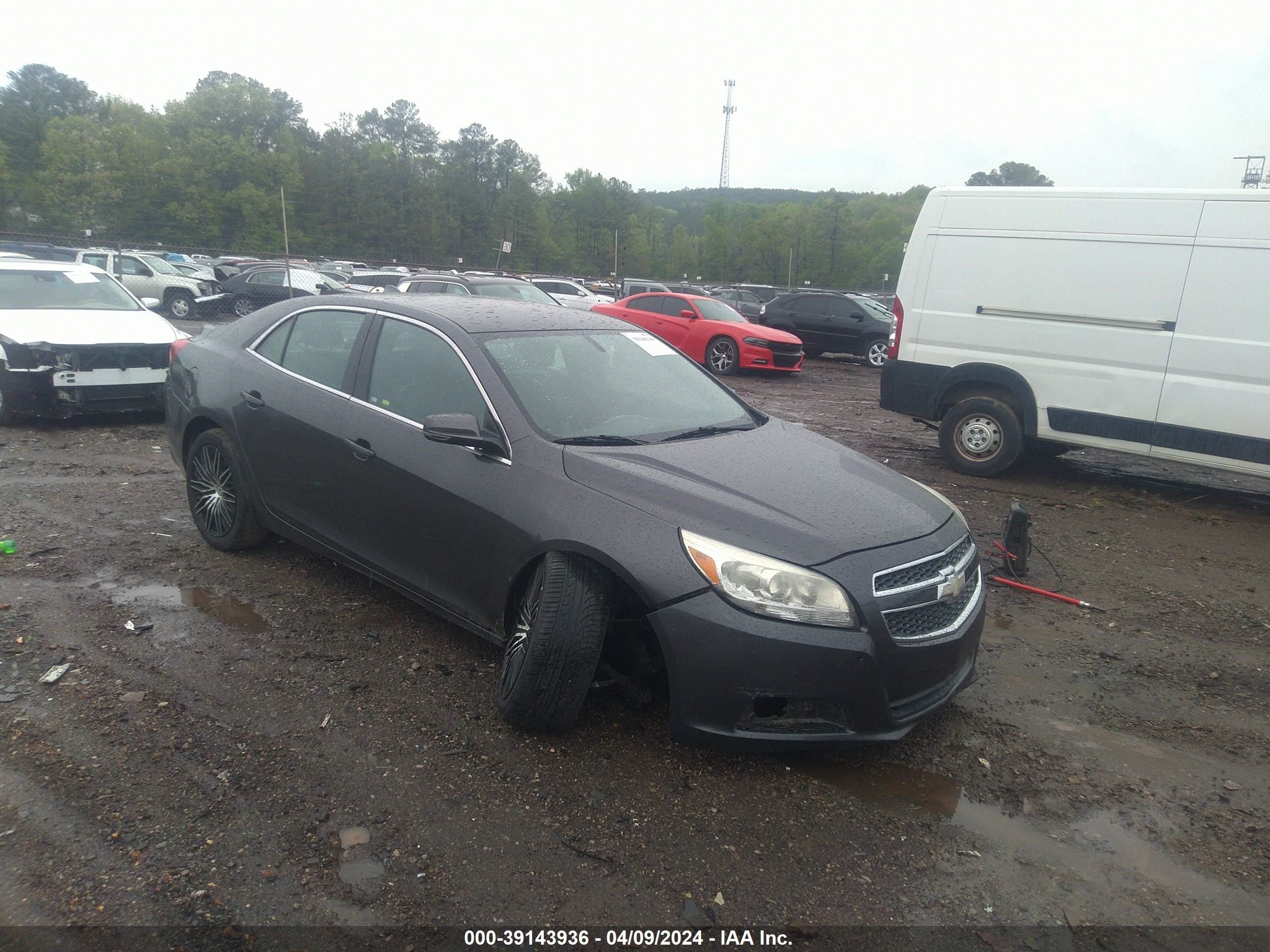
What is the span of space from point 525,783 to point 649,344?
2464 mm

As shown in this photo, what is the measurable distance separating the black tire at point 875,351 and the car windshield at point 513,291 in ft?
28.2

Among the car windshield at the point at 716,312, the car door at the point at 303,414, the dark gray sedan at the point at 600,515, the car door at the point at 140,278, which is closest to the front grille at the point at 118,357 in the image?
the dark gray sedan at the point at 600,515

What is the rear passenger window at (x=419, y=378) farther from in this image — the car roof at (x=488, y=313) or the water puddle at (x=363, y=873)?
the water puddle at (x=363, y=873)

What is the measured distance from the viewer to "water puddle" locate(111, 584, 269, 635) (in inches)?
167

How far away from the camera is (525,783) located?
9.92 feet

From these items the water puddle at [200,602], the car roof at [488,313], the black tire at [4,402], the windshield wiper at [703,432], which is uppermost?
the car roof at [488,313]

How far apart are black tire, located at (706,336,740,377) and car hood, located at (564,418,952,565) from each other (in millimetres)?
13007

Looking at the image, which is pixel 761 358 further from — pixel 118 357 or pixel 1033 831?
pixel 1033 831

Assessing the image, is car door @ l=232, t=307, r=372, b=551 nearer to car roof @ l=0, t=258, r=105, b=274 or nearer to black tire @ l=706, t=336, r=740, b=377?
car roof @ l=0, t=258, r=105, b=274

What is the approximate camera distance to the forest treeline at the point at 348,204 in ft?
112

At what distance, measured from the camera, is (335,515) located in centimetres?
420

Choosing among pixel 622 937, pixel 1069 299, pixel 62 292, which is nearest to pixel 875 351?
pixel 1069 299

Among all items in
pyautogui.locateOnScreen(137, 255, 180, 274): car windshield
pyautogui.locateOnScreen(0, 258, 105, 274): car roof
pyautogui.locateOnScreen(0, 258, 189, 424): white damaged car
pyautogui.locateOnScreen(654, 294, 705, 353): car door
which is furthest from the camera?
pyautogui.locateOnScreen(137, 255, 180, 274): car windshield

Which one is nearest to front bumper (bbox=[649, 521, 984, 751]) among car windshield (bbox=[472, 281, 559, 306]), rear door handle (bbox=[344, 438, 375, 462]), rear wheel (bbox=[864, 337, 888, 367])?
rear door handle (bbox=[344, 438, 375, 462])
